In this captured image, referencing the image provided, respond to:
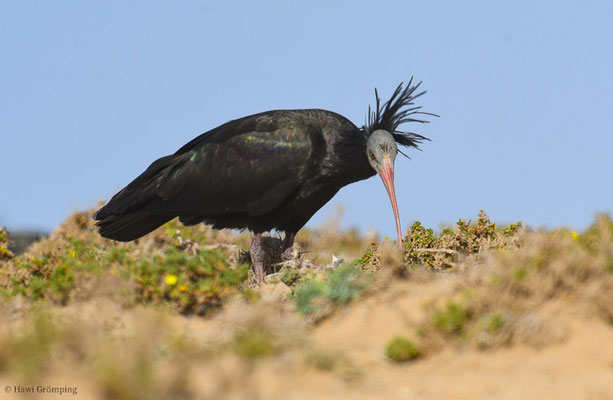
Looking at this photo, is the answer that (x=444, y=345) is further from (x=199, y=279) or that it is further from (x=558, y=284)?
(x=199, y=279)

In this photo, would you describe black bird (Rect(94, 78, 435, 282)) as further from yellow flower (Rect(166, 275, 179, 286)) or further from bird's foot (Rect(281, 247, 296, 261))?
yellow flower (Rect(166, 275, 179, 286))

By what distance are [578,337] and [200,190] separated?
18.8 feet

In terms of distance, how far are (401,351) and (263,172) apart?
4769 mm

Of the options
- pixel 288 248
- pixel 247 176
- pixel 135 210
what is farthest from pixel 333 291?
pixel 135 210

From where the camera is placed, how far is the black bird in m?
9.63

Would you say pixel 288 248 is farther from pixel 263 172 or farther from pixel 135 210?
pixel 135 210

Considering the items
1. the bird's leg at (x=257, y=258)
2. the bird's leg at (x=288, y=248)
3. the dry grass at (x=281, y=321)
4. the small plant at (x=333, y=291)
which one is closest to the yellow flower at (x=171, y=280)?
the dry grass at (x=281, y=321)

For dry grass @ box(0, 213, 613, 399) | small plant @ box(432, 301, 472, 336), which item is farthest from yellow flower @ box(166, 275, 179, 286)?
small plant @ box(432, 301, 472, 336)

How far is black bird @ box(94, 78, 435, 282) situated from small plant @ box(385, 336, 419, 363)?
439 centimetres

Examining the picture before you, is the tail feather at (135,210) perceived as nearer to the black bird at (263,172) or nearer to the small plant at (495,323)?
the black bird at (263,172)

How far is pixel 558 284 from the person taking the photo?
567 centimetres

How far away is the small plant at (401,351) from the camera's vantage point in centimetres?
521

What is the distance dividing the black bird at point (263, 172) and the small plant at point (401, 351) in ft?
14.4

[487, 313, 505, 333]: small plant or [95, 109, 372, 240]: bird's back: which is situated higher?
[95, 109, 372, 240]: bird's back
